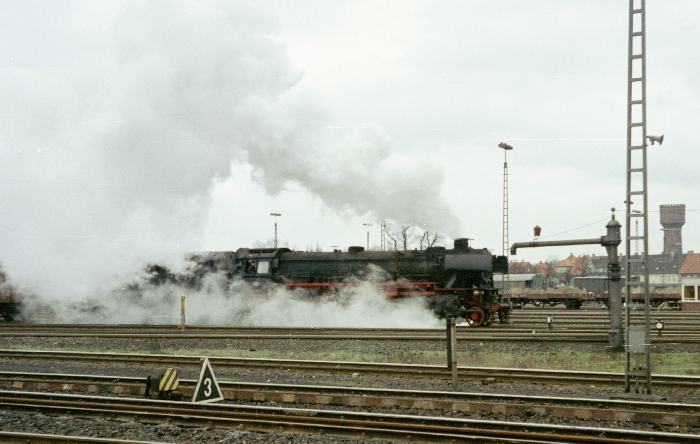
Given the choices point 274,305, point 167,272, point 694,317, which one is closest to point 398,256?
point 274,305

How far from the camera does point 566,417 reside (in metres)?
10.2

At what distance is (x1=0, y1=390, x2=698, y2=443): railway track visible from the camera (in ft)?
28.6

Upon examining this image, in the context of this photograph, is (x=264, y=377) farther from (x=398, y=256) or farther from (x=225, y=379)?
(x=398, y=256)

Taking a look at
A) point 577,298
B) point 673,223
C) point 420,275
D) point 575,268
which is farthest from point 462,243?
point 673,223

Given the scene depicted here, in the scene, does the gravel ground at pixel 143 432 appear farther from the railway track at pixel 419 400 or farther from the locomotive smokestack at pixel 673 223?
the locomotive smokestack at pixel 673 223

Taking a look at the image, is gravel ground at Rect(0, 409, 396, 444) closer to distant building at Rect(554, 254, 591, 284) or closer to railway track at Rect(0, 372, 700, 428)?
railway track at Rect(0, 372, 700, 428)

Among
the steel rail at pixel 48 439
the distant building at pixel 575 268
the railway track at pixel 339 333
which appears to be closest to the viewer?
the steel rail at pixel 48 439

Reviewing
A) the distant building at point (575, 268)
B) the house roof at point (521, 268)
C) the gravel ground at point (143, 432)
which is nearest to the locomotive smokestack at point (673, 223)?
the distant building at point (575, 268)

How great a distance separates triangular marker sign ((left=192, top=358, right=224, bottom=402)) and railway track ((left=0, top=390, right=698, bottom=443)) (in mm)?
171

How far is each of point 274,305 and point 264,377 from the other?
1485 cm

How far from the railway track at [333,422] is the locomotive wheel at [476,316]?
17483 millimetres

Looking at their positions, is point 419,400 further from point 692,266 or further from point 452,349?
point 692,266

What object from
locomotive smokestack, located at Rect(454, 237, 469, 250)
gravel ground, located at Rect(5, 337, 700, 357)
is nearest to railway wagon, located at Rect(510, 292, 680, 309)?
locomotive smokestack, located at Rect(454, 237, 469, 250)

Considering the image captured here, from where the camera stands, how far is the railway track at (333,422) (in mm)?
8719
